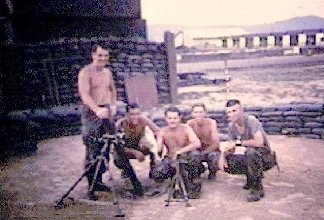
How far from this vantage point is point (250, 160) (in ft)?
15.3

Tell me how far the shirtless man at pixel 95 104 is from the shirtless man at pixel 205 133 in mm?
1087

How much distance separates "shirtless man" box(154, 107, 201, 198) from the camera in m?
4.88

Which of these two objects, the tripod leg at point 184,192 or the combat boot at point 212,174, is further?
the combat boot at point 212,174

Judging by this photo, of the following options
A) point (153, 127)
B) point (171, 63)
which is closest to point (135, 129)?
point (153, 127)

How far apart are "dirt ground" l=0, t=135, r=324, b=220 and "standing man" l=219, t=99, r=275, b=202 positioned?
23 centimetres

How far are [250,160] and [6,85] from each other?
24.7 feet

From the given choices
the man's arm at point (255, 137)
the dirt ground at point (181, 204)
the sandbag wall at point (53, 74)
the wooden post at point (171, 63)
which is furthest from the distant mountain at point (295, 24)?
the man's arm at point (255, 137)

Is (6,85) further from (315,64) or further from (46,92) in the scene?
(315,64)

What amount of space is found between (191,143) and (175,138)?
0.29m

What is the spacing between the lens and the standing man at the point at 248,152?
470cm

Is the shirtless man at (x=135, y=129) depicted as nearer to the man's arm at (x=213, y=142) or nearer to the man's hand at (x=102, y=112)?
the man's arm at (x=213, y=142)

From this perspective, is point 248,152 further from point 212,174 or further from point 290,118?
point 290,118

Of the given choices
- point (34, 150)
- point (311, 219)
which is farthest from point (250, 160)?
point (34, 150)

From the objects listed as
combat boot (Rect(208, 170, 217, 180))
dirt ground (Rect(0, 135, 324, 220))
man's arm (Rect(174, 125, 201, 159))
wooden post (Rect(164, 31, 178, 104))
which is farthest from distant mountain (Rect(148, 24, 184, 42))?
man's arm (Rect(174, 125, 201, 159))
